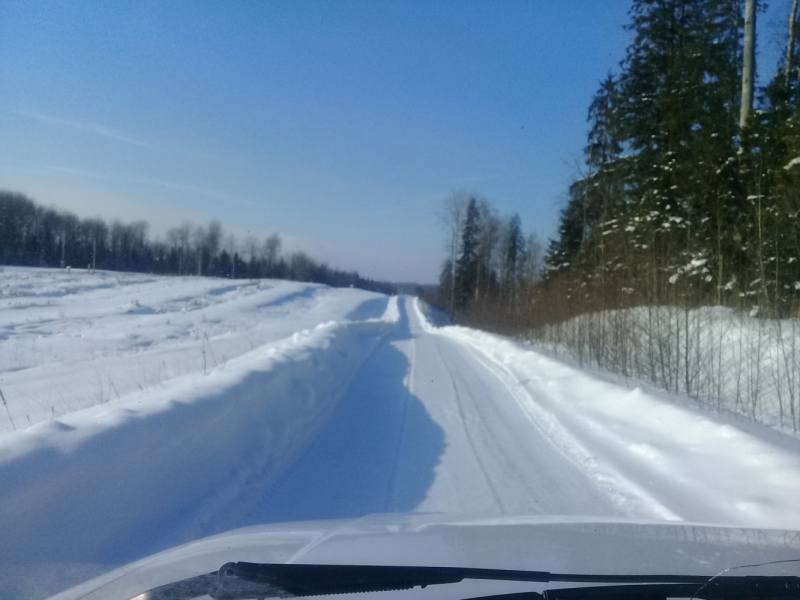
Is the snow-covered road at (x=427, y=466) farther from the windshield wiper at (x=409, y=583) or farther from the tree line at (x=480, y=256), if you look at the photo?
the tree line at (x=480, y=256)

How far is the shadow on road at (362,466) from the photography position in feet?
21.1

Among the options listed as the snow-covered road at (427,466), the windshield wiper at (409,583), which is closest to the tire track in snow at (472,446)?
the snow-covered road at (427,466)

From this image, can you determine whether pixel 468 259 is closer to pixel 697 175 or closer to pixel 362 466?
pixel 697 175

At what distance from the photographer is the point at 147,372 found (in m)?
13.1

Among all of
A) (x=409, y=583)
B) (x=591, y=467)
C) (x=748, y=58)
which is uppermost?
(x=748, y=58)

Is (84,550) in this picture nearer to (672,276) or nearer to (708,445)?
(708,445)

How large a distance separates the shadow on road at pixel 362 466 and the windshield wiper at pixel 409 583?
10.2 feet

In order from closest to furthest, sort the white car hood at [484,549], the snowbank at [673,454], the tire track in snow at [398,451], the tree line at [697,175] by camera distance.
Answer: the white car hood at [484,549] → the snowbank at [673,454] → the tire track in snow at [398,451] → the tree line at [697,175]

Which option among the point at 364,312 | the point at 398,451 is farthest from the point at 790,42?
the point at 364,312

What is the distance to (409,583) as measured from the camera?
9.68 ft

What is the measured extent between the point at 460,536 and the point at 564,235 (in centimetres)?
3697

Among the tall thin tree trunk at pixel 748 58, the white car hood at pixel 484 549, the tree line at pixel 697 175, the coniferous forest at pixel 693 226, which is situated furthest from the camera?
the tall thin tree trunk at pixel 748 58

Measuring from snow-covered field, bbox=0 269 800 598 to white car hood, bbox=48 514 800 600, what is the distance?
1034mm

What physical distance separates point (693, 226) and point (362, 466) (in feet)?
57.5
